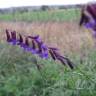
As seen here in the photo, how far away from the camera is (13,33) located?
2.11 meters

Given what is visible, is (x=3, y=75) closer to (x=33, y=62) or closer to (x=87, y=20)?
(x=33, y=62)

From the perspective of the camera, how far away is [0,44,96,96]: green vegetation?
7.26ft

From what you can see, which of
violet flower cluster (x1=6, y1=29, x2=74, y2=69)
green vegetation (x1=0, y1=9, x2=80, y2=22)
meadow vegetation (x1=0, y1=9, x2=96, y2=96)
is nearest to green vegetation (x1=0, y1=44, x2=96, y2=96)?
meadow vegetation (x1=0, y1=9, x2=96, y2=96)

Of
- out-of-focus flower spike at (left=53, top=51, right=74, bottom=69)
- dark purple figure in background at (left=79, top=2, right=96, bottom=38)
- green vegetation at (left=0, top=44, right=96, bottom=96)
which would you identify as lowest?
green vegetation at (left=0, top=44, right=96, bottom=96)

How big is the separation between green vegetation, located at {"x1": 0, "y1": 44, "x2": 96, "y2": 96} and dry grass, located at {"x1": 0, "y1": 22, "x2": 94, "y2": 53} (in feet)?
0.63

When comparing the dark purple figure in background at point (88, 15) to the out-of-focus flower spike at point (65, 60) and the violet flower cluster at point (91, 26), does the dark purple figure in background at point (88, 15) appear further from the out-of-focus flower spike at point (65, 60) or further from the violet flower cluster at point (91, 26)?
the out-of-focus flower spike at point (65, 60)

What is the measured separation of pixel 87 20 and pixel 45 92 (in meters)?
1.20

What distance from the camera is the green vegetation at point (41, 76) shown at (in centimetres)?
221

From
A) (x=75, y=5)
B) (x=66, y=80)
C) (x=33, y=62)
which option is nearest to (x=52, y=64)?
(x=33, y=62)

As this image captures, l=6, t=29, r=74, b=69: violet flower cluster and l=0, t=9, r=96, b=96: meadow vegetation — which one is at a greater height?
l=6, t=29, r=74, b=69: violet flower cluster

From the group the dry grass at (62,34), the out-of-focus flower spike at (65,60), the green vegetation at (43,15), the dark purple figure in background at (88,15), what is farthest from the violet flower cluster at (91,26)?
the green vegetation at (43,15)

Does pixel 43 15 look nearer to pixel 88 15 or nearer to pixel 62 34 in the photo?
pixel 62 34

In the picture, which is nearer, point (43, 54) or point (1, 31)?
point (43, 54)

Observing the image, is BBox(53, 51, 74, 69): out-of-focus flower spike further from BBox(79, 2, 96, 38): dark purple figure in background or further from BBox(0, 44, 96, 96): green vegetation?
BBox(79, 2, 96, 38): dark purple figure in background
